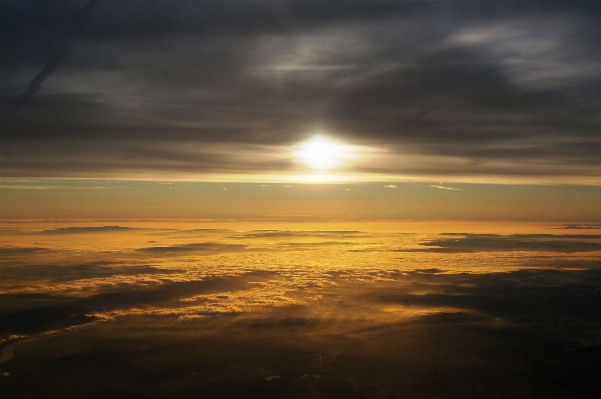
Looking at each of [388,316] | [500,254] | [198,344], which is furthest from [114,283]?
[500,254]

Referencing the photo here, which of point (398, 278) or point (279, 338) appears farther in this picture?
point (398, 278)

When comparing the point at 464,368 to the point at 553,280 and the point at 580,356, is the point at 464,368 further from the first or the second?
the point at 553,280

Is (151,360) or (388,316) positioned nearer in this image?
(151,360)

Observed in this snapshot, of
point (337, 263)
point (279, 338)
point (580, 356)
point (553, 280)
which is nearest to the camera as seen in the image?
point (580, 356)

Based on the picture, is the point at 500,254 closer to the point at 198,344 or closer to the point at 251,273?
the point at 251,273

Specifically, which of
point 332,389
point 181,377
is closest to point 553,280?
point 332,389

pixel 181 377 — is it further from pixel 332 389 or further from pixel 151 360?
pixel 332 389

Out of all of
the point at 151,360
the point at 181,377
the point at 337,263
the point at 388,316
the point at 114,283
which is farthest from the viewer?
the point at 337,263

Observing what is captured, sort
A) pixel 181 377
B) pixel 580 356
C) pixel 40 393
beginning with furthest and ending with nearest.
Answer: pixel 580 356, pixel 181 377, pixel 40 393

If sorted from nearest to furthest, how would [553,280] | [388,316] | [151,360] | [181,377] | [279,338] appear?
[181,377]
[151,360]
[279,338]
[388,316]
[553,280]
